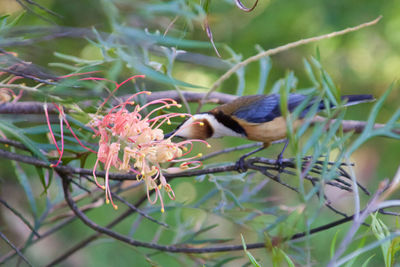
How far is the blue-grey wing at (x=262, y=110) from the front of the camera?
1169 mm

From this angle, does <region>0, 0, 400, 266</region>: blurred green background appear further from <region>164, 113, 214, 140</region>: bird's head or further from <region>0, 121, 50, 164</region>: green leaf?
<region>0, 121, 50, 164</region>: green leaf

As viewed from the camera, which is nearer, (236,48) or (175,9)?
(175,9)

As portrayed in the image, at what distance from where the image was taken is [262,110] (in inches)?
46.9

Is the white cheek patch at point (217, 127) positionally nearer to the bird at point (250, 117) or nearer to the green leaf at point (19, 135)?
the bird at point (250, 117)

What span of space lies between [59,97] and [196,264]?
0.59m

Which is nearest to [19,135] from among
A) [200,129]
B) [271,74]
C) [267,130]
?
[200,129]

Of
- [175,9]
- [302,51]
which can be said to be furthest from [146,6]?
[302,51]

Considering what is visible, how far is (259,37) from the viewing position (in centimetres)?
201

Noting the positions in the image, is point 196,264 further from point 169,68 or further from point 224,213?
point 169,68

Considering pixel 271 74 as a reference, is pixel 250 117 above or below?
above

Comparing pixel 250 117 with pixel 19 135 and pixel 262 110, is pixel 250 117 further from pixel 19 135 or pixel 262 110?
pixel 19 135

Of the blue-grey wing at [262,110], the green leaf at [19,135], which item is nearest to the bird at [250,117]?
the blue-grey wing at [262,110]

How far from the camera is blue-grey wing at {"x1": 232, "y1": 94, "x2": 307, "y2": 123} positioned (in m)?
1.17

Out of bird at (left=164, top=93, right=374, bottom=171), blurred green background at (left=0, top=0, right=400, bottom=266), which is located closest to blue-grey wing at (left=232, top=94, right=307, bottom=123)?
bird at (left=164, top=93, right=374, bottom=171)
